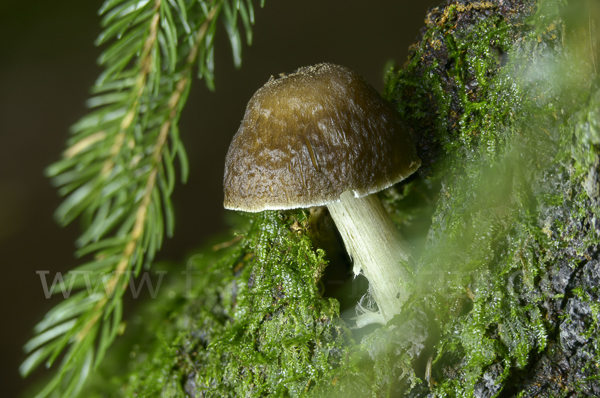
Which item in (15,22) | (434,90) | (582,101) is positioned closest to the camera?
(582,101)

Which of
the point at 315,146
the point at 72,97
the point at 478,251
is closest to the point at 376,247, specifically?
the point at 478,251

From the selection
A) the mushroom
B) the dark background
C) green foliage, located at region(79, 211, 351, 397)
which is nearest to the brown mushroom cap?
the mushroom

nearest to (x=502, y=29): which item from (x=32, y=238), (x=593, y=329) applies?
(x=593, y=329)

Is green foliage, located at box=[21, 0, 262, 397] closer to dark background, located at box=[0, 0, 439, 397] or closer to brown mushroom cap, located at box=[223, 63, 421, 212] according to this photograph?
brown mushroom cap, located at box=[223, 63, 421, 212]

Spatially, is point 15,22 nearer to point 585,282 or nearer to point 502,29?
point 502,29

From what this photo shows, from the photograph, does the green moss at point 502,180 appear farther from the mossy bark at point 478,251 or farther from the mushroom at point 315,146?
the mushroom at point 315,146

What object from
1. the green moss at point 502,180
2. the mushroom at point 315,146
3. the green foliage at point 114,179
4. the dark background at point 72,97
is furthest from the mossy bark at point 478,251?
the dark background at point 72,97
